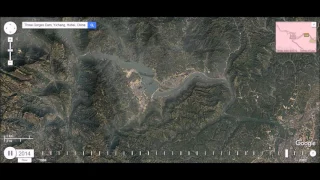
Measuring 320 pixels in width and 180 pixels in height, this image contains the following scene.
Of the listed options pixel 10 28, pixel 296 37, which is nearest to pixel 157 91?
pixel 296 37

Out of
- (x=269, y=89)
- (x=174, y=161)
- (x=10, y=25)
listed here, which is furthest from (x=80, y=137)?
(x=269, y=89)

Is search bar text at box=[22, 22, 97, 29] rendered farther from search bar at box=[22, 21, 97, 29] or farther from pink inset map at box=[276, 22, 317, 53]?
pink inset map at box=[276, 22, 317, 53]

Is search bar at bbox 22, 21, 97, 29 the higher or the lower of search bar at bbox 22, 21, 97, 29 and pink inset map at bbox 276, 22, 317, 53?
the higher

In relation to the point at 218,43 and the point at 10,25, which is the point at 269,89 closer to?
the point at 218,43

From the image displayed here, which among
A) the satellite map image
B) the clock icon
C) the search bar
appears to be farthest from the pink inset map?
the clock icon

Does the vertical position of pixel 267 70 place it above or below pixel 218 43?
below

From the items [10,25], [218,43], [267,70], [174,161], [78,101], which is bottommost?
[174,161]
